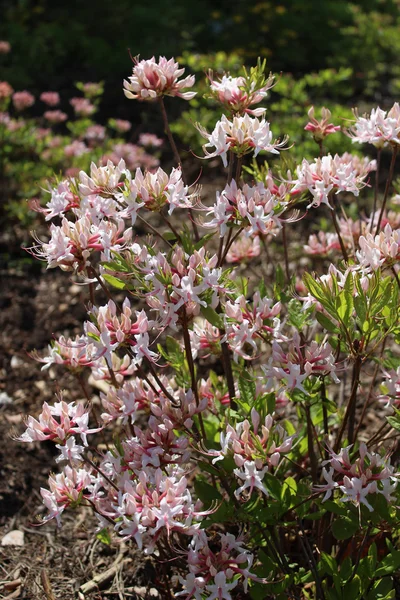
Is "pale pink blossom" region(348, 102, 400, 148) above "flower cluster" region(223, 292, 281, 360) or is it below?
above

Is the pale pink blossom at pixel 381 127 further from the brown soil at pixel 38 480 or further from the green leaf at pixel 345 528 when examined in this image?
the brown soil at pixel 38 480

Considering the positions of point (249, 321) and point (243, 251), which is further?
point (243, 251)

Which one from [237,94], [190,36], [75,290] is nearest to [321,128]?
[237,94]

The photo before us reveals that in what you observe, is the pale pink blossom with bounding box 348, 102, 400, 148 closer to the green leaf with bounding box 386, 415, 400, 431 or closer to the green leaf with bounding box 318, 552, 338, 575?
the green leaf with bounding box 386, 415, 400, 431

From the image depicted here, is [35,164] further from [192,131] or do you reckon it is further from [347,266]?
[347,266]

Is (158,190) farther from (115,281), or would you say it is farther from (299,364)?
(299,364)

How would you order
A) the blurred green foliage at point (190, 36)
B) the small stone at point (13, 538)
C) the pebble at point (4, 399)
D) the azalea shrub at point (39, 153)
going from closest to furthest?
the small stone at point (13, 538) < the pebble at point (4, 399) < the azalea shrub at point (39, 153) < the blurred green foliage at point (190, 36)

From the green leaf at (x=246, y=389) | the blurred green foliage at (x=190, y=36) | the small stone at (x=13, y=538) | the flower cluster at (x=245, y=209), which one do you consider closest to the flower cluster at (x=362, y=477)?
the green leaf at (x=246, y=389)

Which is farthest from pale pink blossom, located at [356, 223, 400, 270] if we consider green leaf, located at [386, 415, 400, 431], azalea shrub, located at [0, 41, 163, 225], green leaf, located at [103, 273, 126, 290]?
azalea shrub, located at [0, 41, 163, 225]
